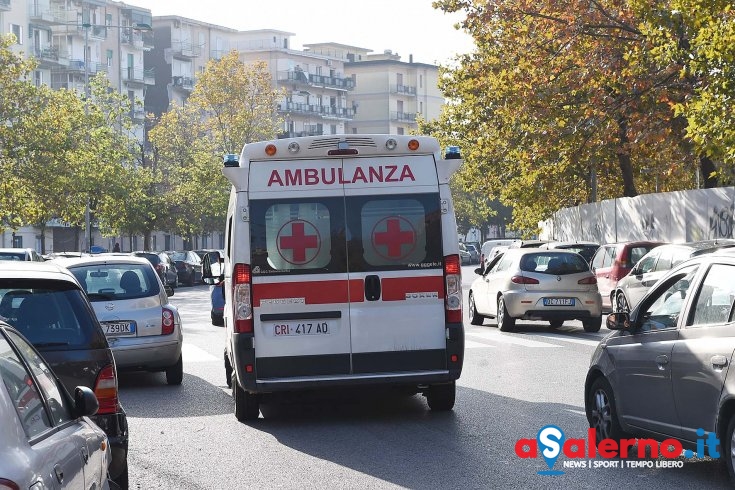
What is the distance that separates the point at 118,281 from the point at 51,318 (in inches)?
301

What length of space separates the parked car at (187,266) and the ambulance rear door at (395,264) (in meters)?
46.0

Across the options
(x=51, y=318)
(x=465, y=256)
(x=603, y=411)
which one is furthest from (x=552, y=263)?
(x=465, y=256)

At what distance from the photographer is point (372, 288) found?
40.0ft

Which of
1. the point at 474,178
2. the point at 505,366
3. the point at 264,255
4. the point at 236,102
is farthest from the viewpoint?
the point at 236,102

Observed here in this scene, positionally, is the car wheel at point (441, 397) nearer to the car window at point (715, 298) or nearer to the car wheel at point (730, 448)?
the car window at point (715, 298)

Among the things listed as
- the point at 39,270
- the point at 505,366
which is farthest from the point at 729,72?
the point at 39,270

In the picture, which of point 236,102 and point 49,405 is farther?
point 236,102

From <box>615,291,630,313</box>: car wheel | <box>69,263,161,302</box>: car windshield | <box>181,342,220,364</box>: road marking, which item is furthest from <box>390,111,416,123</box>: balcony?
<box>69,263,161,302</box>: car windshield

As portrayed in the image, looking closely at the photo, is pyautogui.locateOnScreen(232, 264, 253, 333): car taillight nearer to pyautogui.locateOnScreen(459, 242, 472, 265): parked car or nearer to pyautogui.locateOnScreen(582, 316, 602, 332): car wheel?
pyautogui.locateOnScreen(582, 316, 602, 332): car wheel

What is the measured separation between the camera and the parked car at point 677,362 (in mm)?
8141

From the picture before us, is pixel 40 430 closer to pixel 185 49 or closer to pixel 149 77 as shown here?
pixel 149 77

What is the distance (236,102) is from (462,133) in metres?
40.4

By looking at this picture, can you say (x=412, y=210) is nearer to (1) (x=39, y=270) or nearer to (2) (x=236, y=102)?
(1) (x=39, y=270)

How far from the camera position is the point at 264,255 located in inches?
479
